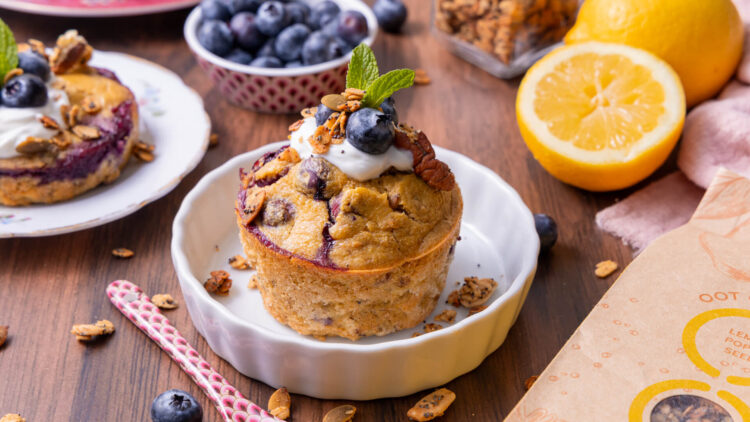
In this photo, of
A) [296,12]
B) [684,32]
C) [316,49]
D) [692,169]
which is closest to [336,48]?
[316,49]

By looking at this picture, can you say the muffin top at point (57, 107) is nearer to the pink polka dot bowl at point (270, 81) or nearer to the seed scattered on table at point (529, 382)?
the pink polka dot bowl at point (270, 81)

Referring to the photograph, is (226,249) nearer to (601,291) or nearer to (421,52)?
(601,291)

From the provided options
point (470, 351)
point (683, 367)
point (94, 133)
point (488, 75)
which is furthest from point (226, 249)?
point (488, 75)

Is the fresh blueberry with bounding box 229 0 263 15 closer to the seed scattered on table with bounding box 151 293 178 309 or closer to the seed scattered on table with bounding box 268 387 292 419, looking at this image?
the seed scattered on table with bounding box 151 293 178 309

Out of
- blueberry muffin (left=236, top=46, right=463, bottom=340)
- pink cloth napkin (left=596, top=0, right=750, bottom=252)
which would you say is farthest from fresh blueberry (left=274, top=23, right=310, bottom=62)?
pink cloth napkin (left=596, top=0, right=750, bottom=252)

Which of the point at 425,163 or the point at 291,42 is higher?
the point at 425,163

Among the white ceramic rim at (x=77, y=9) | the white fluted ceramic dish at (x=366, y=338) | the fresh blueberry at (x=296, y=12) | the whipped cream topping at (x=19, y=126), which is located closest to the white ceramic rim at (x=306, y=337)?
the white fluted ceramic dish at (x=366, y=338)

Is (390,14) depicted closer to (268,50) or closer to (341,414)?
(268,50)
